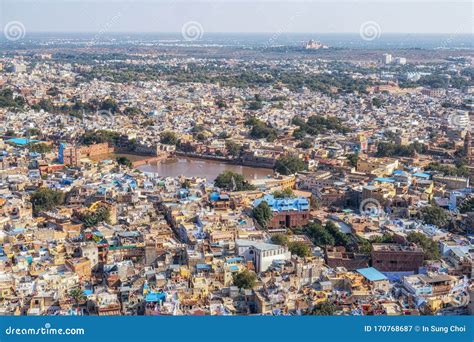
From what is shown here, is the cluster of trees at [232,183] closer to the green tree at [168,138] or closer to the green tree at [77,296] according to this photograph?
the green tree at [77,296]

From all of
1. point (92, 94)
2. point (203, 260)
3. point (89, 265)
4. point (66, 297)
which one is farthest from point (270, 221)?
point (92, 94)

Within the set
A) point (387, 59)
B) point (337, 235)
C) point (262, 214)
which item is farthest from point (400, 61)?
point (337, 235)

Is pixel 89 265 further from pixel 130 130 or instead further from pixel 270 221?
pixel 130 130

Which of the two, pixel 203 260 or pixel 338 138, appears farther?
pixel 338 138

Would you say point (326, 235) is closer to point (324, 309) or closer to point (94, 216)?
point (324, 309)

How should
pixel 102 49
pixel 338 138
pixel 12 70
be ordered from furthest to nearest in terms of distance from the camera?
→ 1. pixel 102 49
2. pixel 12 70
3. pixel 338 138
